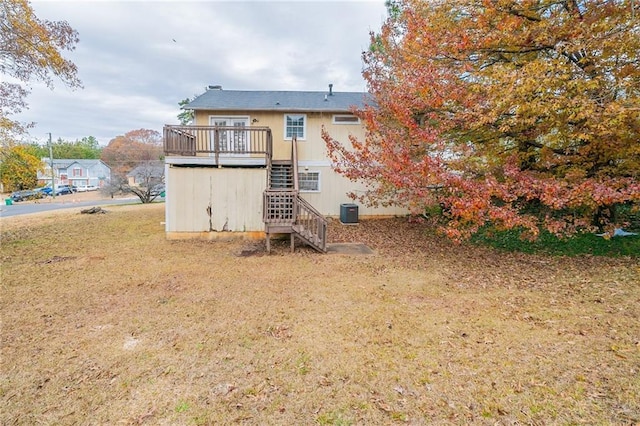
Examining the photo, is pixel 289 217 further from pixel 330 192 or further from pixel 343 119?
pixel 343 119

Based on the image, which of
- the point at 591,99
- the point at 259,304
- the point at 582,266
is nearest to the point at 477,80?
the point at 591,99

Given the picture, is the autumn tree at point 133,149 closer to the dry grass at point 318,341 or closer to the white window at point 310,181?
the white window at point 310,181

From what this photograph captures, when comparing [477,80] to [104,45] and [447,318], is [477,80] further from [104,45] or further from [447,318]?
[104,45]

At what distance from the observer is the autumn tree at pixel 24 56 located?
23.9 ft

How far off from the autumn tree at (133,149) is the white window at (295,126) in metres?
36.0

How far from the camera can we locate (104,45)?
1347cm

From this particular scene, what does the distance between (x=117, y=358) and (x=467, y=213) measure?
642cm

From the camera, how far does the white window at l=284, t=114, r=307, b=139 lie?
12.2 metres

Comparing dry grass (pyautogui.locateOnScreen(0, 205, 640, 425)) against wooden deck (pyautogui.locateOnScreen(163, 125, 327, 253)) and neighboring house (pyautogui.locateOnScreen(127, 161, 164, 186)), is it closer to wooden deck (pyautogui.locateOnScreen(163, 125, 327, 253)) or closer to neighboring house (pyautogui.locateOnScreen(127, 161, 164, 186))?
wooden deck (pyautogui.locateOnScreen(163, 125, 327, 253))

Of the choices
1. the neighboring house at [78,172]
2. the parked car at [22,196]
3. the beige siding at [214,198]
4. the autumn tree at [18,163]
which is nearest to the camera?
the autumn tree at [18,163]

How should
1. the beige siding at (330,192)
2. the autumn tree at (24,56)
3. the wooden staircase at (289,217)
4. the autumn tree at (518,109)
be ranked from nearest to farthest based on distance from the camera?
the autumn tree at (518,109) → the autumn tree at (24,56) → the wooden staircase at (289,217) → the beige siding at (330,192)

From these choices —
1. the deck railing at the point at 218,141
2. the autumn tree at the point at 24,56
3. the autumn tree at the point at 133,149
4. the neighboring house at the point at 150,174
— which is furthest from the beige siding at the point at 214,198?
the autumn tree at the point at 133,149

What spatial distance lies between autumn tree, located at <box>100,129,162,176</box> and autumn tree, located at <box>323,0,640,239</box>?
42.2 meters

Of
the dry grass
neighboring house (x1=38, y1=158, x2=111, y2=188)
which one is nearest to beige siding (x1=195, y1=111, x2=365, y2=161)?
the dry grass
